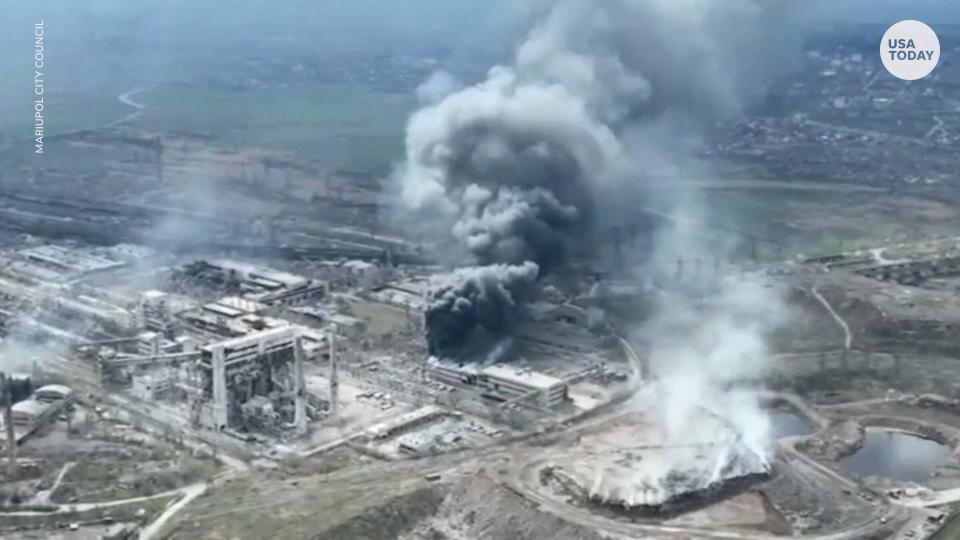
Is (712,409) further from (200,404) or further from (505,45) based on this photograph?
(505,45)

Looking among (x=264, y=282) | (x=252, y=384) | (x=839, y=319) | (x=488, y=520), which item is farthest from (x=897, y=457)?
(x=264, y=282)

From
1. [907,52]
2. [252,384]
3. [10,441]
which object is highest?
[907,52]

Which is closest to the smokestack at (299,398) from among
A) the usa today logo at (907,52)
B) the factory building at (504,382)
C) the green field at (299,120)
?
the factory building at (504,382)

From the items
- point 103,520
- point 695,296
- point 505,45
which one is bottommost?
point 103,520

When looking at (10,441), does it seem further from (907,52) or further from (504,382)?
(907,52)

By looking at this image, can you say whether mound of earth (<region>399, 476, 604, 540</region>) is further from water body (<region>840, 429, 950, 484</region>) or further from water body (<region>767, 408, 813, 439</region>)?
water body (<region>767, 408, 813, 439</region>)

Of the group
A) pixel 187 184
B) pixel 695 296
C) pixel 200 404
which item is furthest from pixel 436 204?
pixel 187 184
